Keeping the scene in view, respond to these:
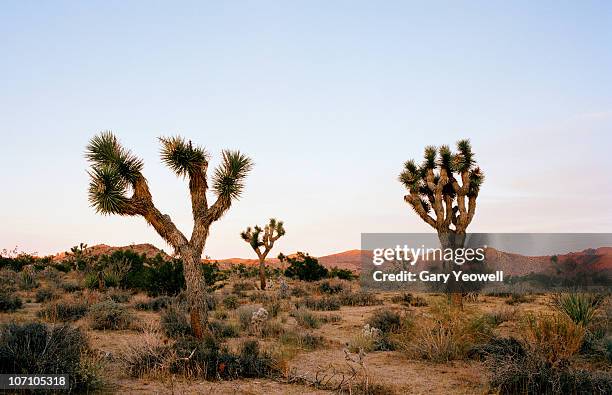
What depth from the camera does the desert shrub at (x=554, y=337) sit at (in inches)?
319

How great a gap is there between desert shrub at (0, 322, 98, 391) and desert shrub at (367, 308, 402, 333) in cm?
773

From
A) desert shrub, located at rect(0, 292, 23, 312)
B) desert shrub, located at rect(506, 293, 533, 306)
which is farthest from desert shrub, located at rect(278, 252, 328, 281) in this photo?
desert shrub, located at rect(0, 292, 23, 312)

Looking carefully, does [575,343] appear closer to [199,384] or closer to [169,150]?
[199,384]

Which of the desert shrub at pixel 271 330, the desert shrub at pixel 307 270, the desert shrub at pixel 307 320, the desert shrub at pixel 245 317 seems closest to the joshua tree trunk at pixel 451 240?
the desert shrub at pixel 307 320

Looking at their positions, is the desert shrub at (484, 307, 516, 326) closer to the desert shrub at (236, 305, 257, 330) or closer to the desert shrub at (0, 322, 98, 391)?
the desert shrub at (236, 305, 257, 330)

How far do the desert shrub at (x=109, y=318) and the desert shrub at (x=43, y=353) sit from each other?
18.7 ft

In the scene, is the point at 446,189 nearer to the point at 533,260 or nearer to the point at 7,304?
the point at 7,304

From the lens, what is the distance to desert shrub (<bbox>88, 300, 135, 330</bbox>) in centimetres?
1326

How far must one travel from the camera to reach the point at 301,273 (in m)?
36.3

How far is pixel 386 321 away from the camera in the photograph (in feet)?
43.9

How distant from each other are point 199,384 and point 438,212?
43.7 feet

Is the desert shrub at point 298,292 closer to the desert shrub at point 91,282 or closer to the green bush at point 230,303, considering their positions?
the green bush at point 230,303

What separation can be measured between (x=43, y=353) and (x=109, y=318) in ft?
22.0

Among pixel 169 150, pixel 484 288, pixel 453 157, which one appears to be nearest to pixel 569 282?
pixel 484 288
